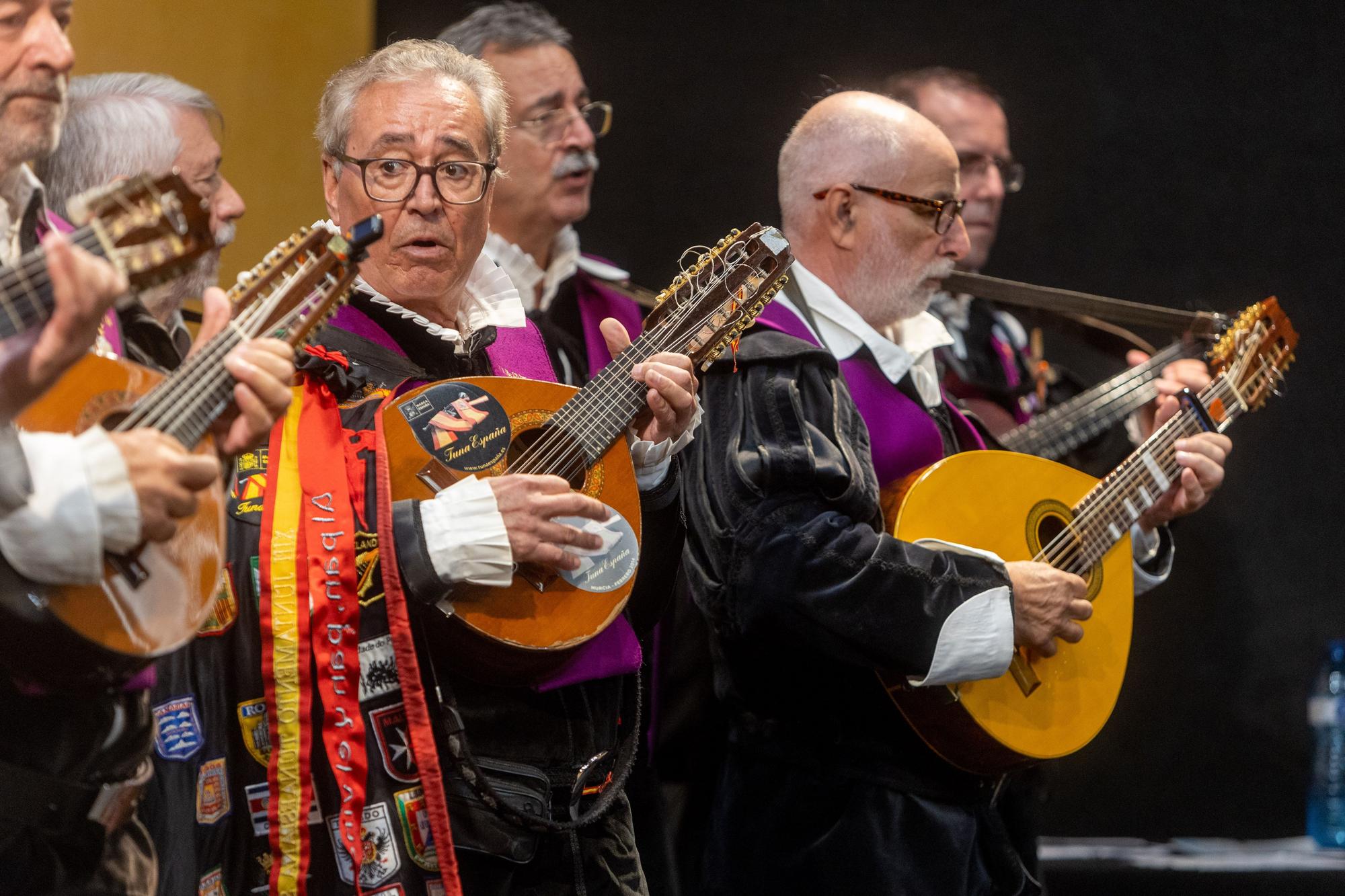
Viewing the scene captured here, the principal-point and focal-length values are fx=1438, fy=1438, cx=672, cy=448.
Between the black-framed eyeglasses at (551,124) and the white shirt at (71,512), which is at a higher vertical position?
the black-framed eyeglasses at (551,124)

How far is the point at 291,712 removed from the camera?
1791 millimetres

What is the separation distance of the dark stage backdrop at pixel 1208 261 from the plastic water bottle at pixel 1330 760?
0.39 feet

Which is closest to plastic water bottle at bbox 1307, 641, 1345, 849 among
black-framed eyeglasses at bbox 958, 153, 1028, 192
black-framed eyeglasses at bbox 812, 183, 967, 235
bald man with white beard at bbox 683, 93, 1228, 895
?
bald man with white beard at bbox 683, 93, 1228, 895

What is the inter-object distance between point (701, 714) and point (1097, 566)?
0.86 meters

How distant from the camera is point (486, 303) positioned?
228 cm

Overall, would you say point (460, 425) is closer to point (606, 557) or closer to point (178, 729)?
point (606, 557)

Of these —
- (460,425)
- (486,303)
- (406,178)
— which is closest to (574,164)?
(486,303)

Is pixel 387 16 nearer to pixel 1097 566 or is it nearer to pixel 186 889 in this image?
pixel 1097 566

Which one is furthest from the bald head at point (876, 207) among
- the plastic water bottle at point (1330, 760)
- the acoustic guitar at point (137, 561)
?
the plastic water bottle at point (1330, 760)

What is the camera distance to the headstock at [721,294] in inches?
86.7

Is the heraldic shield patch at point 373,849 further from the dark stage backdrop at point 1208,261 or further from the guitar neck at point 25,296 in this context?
the dark stage backdrop at point 1208,261

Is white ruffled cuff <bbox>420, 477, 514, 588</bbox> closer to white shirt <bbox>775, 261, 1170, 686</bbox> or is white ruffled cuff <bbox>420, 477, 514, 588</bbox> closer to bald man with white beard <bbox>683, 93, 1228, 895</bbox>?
bald man with white beard <bbox>683, 93, 1228, 895</bbox>

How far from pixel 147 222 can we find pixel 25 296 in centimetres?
15

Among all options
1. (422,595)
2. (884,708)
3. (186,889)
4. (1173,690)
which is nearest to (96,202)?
(422,595)
